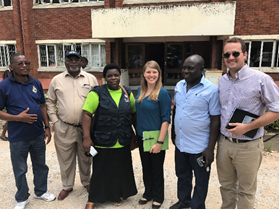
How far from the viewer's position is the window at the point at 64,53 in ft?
36.3

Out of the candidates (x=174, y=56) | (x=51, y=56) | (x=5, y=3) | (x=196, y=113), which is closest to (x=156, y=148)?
(x=196, y=113)

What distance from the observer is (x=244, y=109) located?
2.06 metres

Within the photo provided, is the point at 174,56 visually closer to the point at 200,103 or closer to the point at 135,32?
the point at 135,32

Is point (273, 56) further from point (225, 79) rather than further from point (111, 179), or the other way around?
point (111, 179)

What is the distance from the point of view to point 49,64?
11.8 meters

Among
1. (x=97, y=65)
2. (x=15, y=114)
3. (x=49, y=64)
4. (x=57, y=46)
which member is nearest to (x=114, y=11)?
(x=97, y=65)

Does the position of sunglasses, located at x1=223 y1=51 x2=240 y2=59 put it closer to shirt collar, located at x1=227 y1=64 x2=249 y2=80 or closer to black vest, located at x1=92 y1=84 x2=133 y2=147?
shirt collar, located at x1=227 y1=64 x2=249 y2=80

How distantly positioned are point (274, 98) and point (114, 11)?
7501 millimetres

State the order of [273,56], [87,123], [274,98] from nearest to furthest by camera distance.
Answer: [274,98] → [87,123] → [273,56]

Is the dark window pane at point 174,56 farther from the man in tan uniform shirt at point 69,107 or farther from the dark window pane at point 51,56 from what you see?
the man in tan uniform shirt at point 69,107

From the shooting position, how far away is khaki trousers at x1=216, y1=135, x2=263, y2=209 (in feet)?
6.95

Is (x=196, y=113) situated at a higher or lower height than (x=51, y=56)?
lower

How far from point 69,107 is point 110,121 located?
64 centimetres

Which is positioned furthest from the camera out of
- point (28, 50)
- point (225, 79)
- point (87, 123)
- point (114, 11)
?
point (28, 50)
